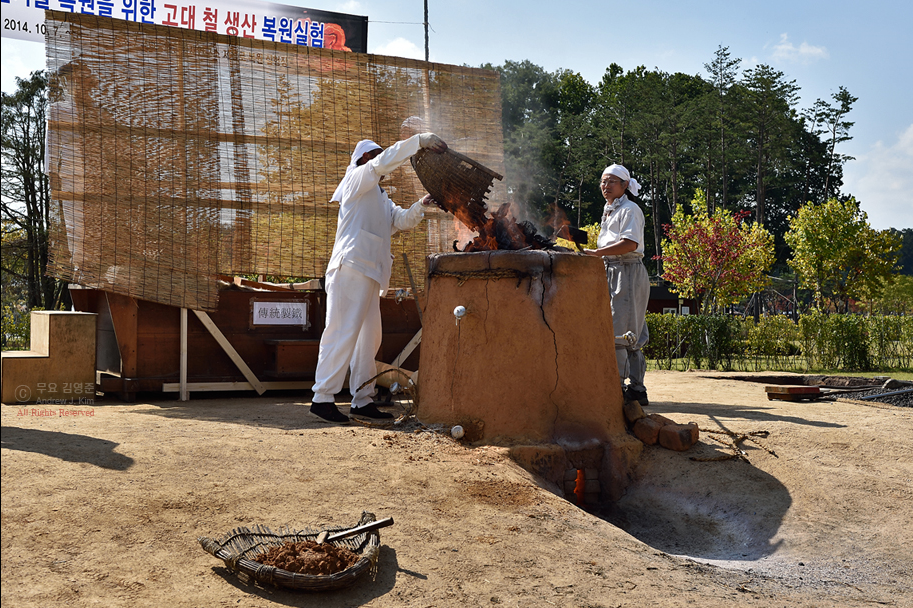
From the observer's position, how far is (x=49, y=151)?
5984mm

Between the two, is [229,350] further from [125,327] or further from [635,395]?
[635,395]

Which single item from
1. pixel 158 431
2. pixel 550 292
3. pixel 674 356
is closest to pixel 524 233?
pixel 550 292

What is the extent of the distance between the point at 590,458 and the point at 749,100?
3412 cm

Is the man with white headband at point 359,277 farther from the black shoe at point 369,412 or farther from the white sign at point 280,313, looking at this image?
the white sign at point 280,313

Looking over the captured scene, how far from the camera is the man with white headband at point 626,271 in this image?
18.8ft

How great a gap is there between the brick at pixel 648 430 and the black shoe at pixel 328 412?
189 cm

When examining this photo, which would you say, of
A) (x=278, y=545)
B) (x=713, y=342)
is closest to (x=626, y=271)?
(x=278, y=545)

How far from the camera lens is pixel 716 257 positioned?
18281 mm

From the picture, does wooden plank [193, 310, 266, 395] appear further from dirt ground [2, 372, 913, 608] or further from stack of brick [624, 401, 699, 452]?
stack of brick [624, 401, 699, 452]

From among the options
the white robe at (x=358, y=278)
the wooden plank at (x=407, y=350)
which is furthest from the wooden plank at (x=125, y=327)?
the wooden plank at (x=407, y=350)

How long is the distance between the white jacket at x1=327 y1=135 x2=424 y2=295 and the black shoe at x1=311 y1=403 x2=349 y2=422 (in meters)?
0.91

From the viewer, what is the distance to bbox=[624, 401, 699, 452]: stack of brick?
450 cm

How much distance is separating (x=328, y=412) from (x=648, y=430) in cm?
208

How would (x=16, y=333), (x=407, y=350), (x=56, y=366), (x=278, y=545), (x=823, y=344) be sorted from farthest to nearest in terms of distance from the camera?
(x=16, y=333) → (x=823, y=344) → (x=407, y=350) → (x=56, y=366) → (x=278, y=545)
